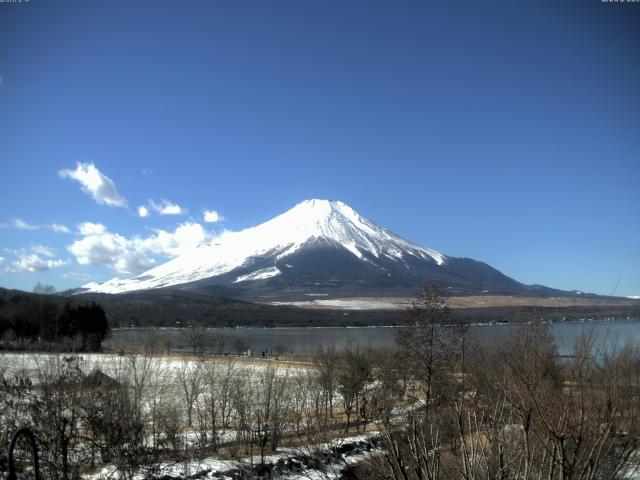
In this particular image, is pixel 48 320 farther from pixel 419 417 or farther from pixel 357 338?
pixel 419 417

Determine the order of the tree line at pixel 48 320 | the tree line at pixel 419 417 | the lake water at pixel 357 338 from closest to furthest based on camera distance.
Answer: the tree line at pixel 419 417, the lake water at pixel 357 338, the tree line at pixel 48 320

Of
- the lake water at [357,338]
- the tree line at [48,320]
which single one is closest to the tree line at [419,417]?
the lake water at [357,338]

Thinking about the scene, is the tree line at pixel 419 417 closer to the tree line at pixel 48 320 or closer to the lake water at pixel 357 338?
the lake water at pixel 357 338

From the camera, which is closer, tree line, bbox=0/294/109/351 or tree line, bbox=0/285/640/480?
tree line, bbox=0/285/640/480

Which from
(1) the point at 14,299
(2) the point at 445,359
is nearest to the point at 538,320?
(2) the point at 445,359

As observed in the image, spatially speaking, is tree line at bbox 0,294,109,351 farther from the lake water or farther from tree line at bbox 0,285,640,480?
tree line at bbox 0,285,640,480

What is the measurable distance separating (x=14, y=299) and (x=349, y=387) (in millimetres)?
69558

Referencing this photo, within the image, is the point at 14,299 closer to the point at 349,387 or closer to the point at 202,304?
the point at 349,387

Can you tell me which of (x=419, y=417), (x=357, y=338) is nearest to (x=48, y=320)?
(x=357, y=338)

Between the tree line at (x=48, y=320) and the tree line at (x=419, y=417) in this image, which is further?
the tree line at (x=48, y=320)

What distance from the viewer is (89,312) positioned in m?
70.2

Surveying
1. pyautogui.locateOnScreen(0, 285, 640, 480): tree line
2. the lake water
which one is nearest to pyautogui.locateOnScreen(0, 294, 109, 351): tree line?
the lake water

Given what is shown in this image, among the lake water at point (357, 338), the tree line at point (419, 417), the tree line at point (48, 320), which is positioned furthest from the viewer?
the tree line at point (48, 320)

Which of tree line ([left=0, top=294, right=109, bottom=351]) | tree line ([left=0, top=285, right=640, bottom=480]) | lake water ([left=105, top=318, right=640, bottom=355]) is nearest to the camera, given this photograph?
tree line ([left=0, top=285, right=640, bottom=480])
